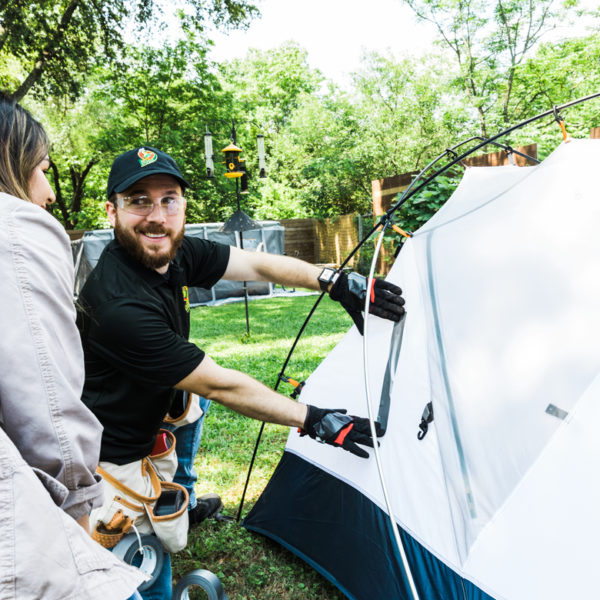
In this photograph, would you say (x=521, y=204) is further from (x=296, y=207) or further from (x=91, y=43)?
(x=296, y=207)

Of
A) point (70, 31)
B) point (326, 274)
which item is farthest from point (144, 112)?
point (326, 274)

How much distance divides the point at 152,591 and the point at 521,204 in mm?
1943

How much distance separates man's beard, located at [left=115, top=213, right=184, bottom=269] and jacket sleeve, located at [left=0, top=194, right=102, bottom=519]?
977 mm

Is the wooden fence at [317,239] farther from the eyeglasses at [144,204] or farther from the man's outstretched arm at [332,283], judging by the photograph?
the eyeglasses at [144,204]

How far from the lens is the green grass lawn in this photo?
208 cm

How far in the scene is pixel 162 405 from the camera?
1.89 m

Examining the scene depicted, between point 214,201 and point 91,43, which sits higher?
point 91,43

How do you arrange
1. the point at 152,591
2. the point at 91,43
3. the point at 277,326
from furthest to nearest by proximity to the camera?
the point at 91,43
the point at 277,326
the point at 152,591

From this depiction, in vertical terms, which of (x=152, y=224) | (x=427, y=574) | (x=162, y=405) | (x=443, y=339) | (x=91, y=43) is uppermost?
(x=91, y=43)

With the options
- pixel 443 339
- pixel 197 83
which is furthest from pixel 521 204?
pixel 197 83

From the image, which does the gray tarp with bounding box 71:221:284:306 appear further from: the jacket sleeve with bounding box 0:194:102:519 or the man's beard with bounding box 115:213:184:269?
the jacket sleeve with bounding box 0:194:102:519

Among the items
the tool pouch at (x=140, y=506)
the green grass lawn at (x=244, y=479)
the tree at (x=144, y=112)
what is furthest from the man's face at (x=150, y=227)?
the tree at (x=144, y=112)

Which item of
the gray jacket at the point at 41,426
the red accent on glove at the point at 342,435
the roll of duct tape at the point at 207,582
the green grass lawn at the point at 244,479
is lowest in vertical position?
the green grass lawn at the point at 244,479

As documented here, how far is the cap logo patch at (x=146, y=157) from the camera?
6.12ft
